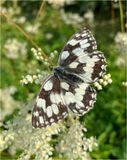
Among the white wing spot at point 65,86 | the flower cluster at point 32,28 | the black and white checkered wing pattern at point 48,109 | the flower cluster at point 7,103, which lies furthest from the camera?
the flower cluster at point 32,28

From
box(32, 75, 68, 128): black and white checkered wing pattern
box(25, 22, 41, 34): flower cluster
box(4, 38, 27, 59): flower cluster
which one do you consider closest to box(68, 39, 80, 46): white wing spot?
box(32, 75, 68, 128): black and white checkered wing pattern

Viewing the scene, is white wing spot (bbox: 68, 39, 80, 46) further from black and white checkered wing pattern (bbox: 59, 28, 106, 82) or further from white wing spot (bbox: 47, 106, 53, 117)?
white wing spot (bbox: 47, 106, 53, 117)

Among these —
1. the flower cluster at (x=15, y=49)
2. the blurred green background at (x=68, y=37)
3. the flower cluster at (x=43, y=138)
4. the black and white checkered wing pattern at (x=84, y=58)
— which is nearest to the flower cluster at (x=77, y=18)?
the blurred green background at (x=68, y=37)

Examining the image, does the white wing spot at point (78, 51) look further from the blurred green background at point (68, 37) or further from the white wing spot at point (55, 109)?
the blurred green background at point (68, 37)

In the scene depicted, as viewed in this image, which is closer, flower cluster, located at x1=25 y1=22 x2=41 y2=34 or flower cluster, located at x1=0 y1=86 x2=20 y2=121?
flower cluster, located at x1=0 y1=86 x2=20 y2=121

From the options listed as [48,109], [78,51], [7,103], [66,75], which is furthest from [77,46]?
[7,103]

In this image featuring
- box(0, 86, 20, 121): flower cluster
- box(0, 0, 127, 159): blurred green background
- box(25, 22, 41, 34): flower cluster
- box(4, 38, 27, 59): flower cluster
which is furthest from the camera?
box(25, 22, 41, 34): flower cluster

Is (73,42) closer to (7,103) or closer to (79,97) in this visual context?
(79,97)
